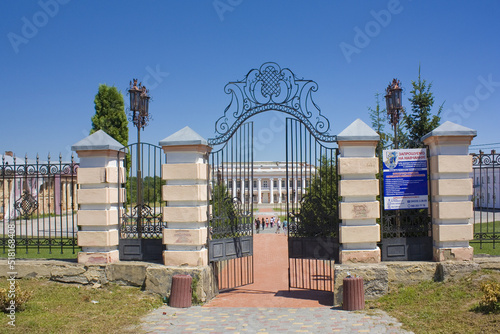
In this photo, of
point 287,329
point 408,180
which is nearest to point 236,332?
point 287,329

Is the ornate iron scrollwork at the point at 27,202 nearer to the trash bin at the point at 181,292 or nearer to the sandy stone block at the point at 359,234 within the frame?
the trash bin at the point at 181,292

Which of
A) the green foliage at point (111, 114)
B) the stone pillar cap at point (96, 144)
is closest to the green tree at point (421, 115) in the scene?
the stone pillar cap at point (96, 144)

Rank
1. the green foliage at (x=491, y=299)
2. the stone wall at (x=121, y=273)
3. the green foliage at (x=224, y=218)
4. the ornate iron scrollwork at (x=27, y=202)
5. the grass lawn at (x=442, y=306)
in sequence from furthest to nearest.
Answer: the ornate iron scrollwork at (x=27, y=202) < the green foliage at (x=224, y=218) < the stone wall at (x=121, y=273) < the green foliage at (x=491, y=299) < the grass lawn at (x=442, y=306)

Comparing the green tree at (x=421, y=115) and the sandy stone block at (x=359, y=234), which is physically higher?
the green tree at (x=421, y=115)

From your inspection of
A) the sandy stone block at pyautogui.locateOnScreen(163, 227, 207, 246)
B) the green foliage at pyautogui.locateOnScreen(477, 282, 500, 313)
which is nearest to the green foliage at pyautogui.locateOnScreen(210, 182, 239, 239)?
the sandy stone block at pyautogui.locateOnScreen(163, 227, 207, 246)

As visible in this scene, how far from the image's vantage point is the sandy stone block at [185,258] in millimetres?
8781

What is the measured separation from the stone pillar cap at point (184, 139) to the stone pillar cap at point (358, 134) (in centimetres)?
309

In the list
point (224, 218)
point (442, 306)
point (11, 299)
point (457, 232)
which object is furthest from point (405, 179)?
point (11, 299)

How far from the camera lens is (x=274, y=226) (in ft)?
109

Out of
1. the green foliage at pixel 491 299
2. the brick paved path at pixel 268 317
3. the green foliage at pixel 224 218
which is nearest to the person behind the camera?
the green foliage at pixel 491 299

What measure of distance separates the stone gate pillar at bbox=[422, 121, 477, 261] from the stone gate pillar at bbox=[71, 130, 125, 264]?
7.34 meters

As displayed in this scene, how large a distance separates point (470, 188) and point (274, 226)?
25292 millimetres

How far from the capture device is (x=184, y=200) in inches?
346

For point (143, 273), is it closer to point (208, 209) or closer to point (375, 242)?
point (208, 209)
